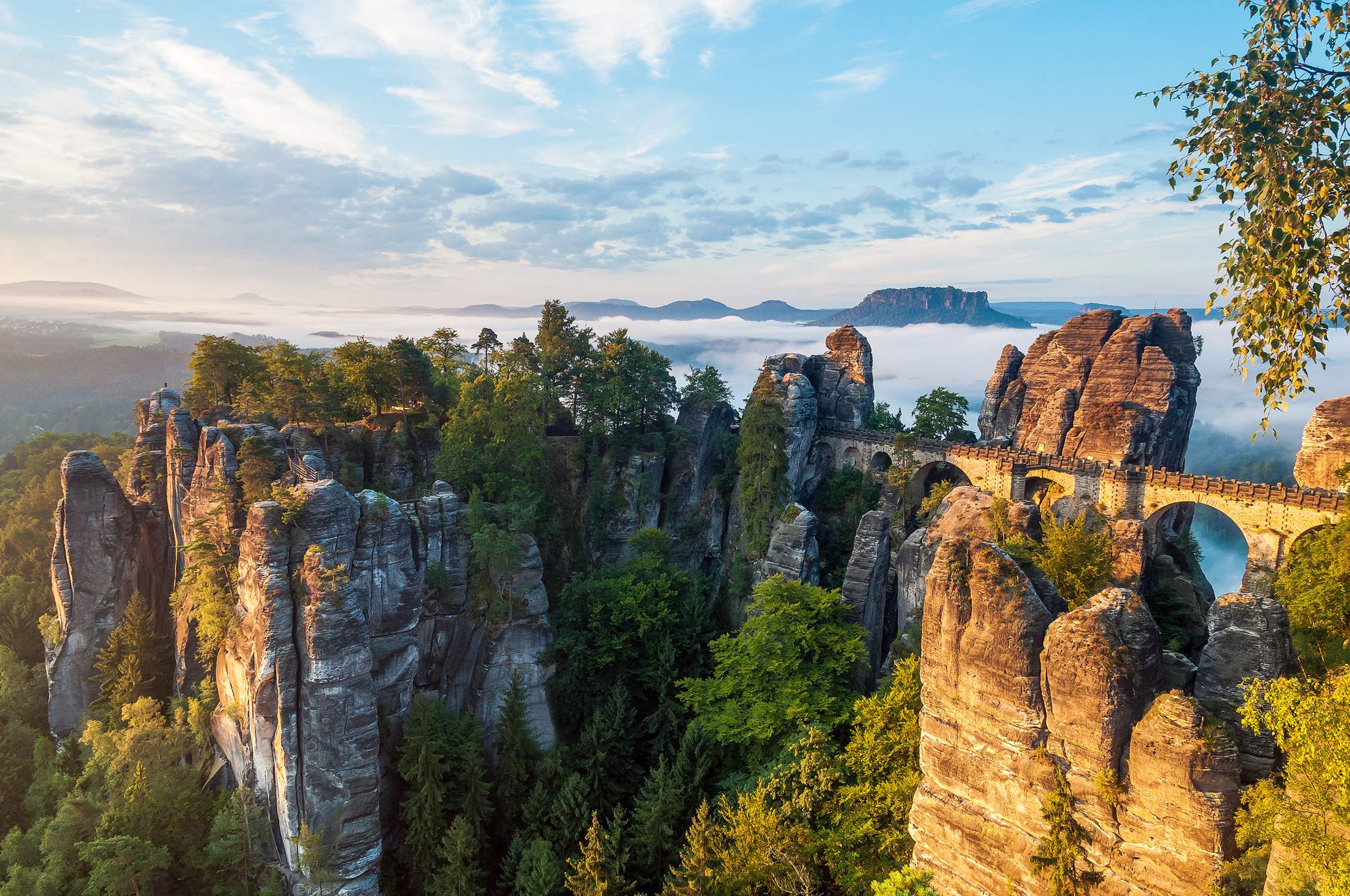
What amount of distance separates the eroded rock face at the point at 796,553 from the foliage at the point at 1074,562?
12616 millimetres

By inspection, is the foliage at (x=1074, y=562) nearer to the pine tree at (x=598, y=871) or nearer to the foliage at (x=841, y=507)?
the pine tree at (x=598, y=871)

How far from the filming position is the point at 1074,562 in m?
23.4

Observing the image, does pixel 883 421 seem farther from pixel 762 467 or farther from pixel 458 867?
pixel 458 867

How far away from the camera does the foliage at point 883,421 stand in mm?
54237

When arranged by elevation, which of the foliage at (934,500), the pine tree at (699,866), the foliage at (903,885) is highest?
the foliage at (934,500)

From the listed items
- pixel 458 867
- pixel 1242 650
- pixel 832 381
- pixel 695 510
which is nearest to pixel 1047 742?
pixel 1242 650

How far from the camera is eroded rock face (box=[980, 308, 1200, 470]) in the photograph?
42.7 meters

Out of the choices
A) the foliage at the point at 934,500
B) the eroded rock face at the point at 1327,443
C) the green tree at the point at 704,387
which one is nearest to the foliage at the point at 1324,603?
the eroded rock face at the point at 1327,443

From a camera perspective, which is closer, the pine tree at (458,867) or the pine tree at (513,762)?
the pine tree at (458,867)

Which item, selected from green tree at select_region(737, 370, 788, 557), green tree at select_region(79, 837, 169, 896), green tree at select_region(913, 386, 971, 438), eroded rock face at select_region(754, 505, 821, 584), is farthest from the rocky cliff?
green tree at select_region(913, 386, 971, 438)

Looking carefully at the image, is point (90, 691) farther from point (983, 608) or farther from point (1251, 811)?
point (1251, 811)

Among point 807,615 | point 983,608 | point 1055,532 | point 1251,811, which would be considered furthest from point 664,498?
point 1251,811

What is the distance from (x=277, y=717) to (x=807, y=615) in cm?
1956

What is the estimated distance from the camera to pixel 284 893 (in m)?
23.8
